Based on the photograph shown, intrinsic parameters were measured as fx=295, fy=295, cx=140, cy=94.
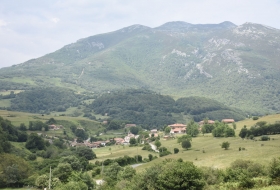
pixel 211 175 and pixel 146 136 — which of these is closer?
pixel 211 175

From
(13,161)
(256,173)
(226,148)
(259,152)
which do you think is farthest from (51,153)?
(256,173)

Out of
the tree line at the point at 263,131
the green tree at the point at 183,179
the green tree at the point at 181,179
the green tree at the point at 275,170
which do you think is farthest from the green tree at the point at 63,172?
the tree line at the point at 263,131

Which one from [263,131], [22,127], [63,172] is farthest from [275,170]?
[22,127]

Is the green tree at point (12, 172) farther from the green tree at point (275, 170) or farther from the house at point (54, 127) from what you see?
the house at point (54, 127)

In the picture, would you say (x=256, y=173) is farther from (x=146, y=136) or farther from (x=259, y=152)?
(x=146, y=136)

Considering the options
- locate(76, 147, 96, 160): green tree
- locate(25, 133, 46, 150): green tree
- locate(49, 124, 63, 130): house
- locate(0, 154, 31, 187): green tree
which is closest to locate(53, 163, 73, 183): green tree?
locate(0, 154, 31, 187): green tree

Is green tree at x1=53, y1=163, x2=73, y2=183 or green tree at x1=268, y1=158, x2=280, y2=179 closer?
green tree at x1=268, y1=158, x2=280, y2=179

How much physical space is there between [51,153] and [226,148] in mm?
59924

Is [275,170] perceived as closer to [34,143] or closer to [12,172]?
[12,172]

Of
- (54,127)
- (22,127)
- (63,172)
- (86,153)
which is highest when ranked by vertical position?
(22,127)

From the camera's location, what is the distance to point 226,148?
7206cm

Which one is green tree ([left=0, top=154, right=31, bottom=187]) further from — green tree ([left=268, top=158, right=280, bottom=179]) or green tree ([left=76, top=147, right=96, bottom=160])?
green tree ([left=268, top=158, right=280, bottom=179])

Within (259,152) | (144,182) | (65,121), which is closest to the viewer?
(144,182)

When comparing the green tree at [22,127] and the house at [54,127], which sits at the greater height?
the green tree at [22,127]
